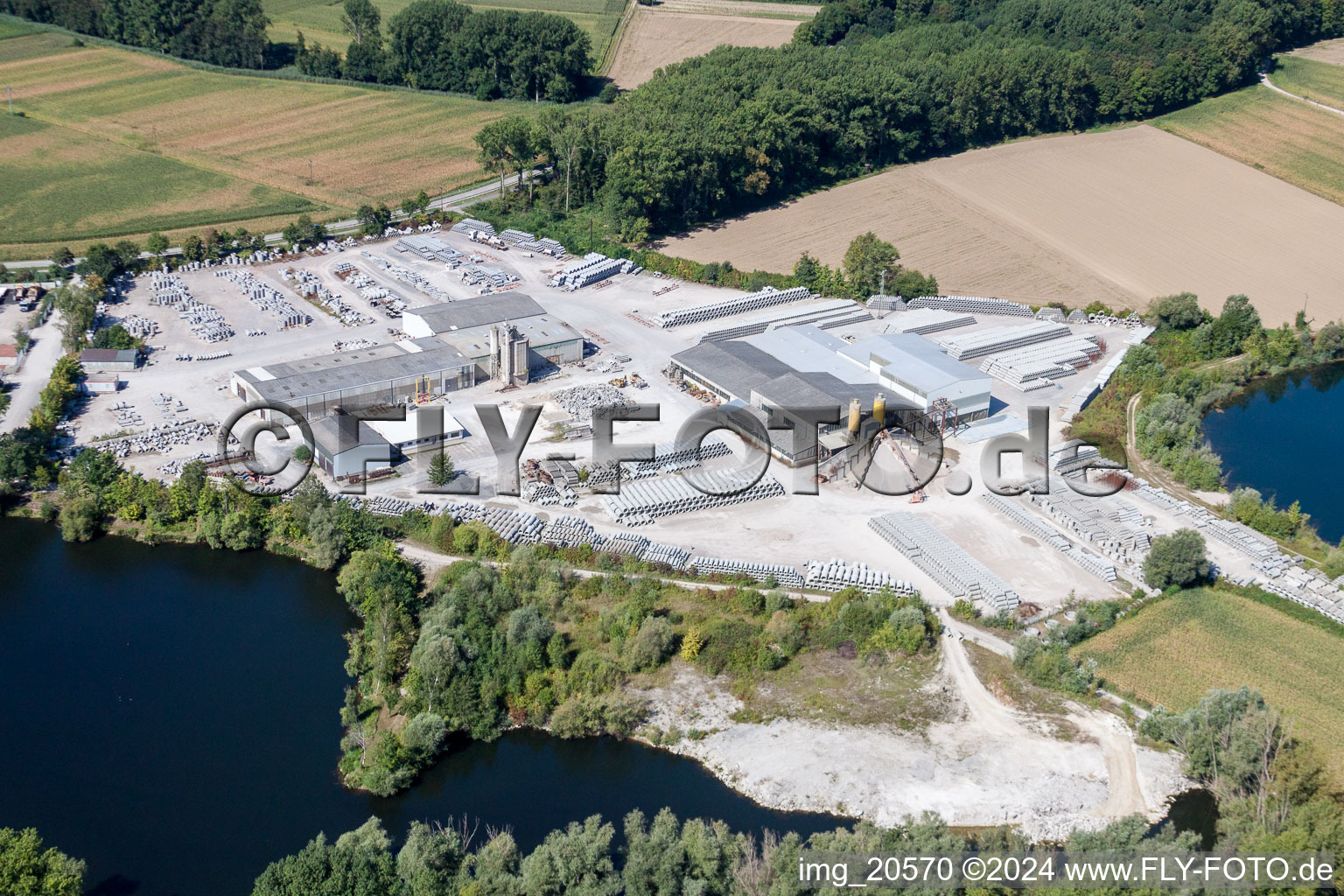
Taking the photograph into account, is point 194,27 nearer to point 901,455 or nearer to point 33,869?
point 901,455

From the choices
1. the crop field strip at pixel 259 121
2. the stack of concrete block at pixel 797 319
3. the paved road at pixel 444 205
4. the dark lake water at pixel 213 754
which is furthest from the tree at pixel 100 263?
the stack of concrete block at pixel 797 319

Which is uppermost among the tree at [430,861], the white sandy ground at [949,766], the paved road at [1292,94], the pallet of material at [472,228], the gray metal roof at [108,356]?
the paved road at [1292,94]

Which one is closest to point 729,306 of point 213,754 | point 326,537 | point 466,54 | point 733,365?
point 733,365

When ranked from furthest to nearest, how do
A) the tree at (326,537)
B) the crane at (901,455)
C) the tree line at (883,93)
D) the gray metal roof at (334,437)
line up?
the tree line at (883,93), the gray metal roof at (334,437), the crane at (901,455), the tree at (326,537)

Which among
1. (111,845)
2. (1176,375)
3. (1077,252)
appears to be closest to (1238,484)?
(1176,375)

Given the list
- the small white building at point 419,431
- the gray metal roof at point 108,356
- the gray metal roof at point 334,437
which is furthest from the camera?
the gray metal roof at point 108,356

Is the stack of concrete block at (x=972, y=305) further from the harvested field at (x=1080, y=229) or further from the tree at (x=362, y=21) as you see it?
the tree at (x=362, y=21)

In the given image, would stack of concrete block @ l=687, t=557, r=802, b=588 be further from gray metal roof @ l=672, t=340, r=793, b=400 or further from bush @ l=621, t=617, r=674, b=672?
gray metal roof @ l=672, t=340, r=793, b=400
